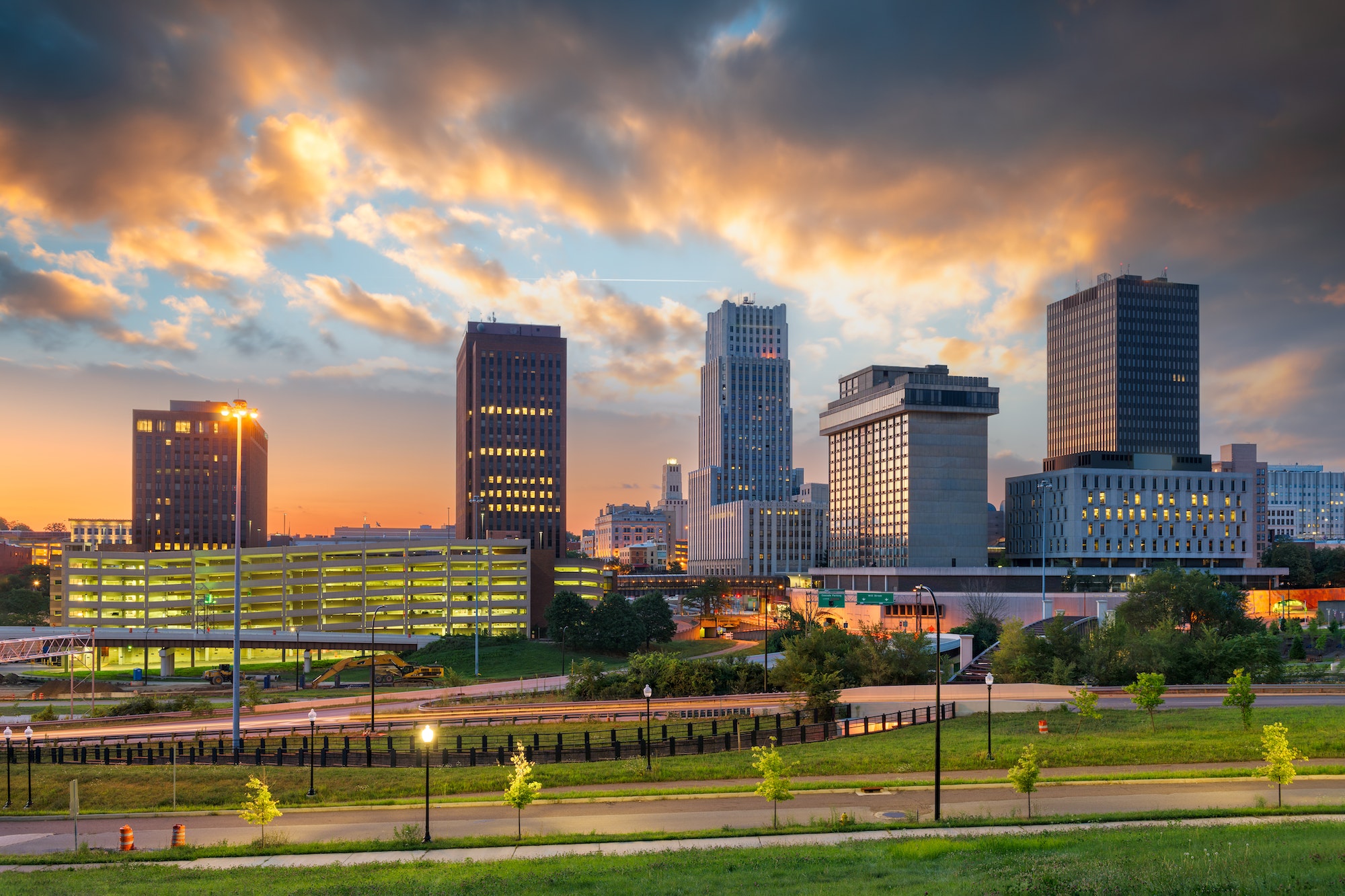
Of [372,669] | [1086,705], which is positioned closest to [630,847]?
[1086,705]

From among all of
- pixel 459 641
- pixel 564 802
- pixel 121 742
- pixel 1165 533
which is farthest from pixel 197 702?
pixel 1165 533

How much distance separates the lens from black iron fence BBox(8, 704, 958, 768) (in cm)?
4006

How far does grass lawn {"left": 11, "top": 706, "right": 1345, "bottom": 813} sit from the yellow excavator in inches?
1784

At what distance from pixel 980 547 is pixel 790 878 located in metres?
162

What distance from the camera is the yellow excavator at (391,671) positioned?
3383 inches

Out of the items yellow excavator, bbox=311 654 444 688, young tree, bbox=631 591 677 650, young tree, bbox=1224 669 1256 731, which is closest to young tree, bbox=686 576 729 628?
young tree, bbox=631 591 677 650

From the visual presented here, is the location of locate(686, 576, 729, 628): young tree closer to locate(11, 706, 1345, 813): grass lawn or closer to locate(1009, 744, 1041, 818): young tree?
locate(11, 706, 1345, 813): grass lawn

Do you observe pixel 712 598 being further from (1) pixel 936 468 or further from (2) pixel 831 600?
(2) pixel 831 600

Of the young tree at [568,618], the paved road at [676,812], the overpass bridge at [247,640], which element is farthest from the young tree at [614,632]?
the paved road at [676,812]

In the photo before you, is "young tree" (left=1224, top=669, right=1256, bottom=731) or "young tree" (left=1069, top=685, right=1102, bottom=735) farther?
"young tree" (left=1069, top=685, right=1102, bottom=735)

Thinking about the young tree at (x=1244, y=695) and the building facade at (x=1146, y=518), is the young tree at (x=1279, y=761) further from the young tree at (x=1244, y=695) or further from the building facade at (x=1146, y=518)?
the building facade at (x=1146, y=518)

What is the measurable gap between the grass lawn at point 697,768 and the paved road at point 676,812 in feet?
7.62

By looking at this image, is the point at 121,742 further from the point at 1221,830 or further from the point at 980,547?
the point at 980,547

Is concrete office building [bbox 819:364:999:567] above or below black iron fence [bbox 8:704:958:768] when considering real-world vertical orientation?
above
